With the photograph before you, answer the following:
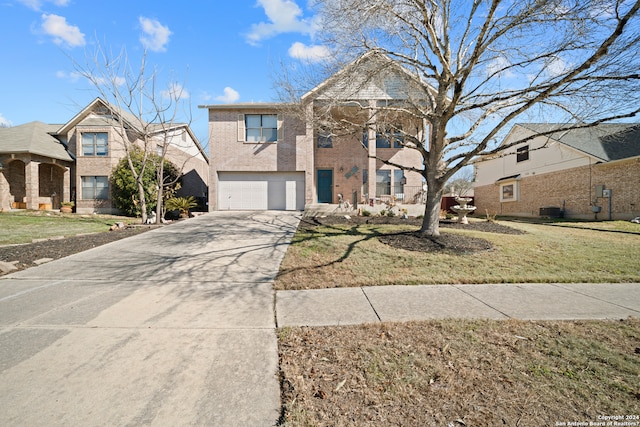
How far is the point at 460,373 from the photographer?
241cm

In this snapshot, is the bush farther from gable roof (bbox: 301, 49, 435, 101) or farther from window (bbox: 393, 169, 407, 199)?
window (bbox: 393, 169, 407, 199)

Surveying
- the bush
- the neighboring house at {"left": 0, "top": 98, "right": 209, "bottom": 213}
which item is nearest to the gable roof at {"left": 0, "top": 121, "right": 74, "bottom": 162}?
the neighboring house at {"left": 0, "top": 98, "right": 209, "bottom": 213}

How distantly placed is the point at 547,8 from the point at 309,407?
8.22m

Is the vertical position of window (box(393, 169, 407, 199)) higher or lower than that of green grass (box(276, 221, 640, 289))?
higher

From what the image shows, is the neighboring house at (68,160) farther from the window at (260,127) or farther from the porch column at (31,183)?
the window at (260,127)

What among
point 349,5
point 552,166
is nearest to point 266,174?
point 349,5

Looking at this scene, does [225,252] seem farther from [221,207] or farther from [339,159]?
[339,159]

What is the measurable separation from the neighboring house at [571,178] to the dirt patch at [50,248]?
13.8 metres

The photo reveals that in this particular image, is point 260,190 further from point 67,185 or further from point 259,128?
point 67,185

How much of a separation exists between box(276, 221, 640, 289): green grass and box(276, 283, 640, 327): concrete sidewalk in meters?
0.32

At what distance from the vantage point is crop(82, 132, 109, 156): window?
18.2m

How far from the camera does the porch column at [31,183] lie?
17.0 m

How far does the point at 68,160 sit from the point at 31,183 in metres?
2.40

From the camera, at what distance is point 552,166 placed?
1872 cm
